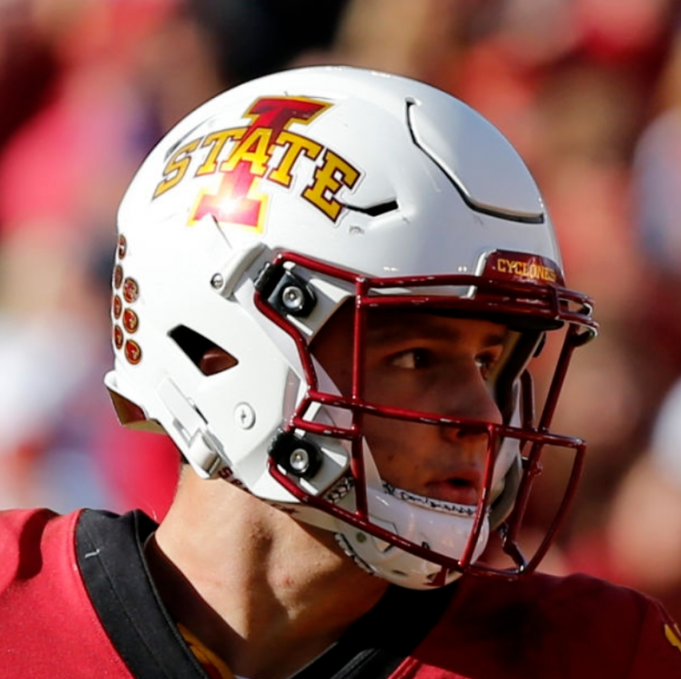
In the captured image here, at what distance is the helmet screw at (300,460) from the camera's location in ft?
4.66

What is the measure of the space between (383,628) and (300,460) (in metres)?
0.25

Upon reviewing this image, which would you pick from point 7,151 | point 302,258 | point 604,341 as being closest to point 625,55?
point 604,341

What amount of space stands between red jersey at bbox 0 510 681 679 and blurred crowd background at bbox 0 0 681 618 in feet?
3.38

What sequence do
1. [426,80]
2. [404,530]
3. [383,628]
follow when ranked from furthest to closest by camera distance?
[426,80] → [383,628] → [404,530]

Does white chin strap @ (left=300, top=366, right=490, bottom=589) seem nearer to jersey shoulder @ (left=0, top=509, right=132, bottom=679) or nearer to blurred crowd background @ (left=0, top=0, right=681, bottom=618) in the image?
jersey shoulder @ (left=0, top=509, right=132, bottom=679)

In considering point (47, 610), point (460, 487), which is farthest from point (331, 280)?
point (47, 610)

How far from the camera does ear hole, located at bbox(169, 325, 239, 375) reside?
1.53 meters

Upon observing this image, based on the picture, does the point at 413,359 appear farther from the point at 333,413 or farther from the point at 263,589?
the point at 263,589

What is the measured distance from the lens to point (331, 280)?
57.0 inches

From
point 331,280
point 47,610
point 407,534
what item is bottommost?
point 47,610

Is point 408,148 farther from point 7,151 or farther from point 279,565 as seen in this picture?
point 7,151

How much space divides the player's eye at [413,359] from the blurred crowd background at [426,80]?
4.05 feet

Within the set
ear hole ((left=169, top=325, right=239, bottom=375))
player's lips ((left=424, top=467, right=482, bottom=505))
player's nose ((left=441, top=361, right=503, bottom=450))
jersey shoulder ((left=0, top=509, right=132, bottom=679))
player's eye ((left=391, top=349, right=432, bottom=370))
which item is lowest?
jersey shoulder ((left=0, top=509, right=132, bottom=679))

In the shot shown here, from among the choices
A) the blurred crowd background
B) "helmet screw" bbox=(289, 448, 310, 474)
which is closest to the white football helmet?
"helmet screw" bbox=(289, 448, 310, 474)
